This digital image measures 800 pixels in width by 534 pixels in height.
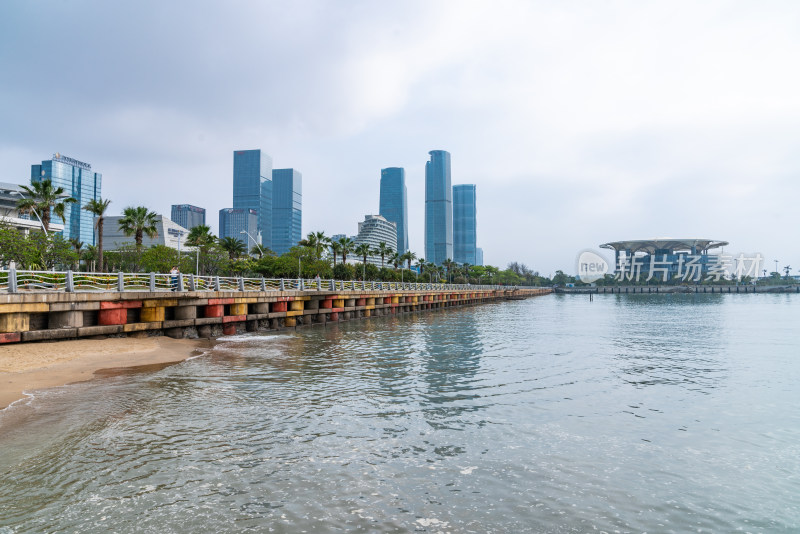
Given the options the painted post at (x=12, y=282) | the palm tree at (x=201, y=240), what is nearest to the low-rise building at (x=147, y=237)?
the palm tree at (x=201, y=240)

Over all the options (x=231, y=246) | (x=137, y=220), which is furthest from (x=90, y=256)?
(x=137, y=220)

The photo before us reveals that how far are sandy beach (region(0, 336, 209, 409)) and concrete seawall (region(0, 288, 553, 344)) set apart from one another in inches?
24.0

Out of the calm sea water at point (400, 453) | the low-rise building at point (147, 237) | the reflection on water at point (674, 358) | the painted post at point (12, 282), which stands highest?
the low-rise building at point (147, 237)

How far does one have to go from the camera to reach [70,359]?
16.3 metres

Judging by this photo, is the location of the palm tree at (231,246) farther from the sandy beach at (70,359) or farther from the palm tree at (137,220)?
the sandy beach at (70,359)

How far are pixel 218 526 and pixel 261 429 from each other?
3908mm

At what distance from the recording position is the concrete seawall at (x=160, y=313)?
56.9 feet

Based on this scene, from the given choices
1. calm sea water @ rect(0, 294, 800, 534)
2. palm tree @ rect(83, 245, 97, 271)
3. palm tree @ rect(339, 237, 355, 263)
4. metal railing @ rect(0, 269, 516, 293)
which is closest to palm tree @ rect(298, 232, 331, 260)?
palm tree @ rect(339, 237, 355, 263)

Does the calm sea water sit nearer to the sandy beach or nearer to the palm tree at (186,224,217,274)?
the sandy beach

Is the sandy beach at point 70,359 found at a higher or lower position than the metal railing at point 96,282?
lower

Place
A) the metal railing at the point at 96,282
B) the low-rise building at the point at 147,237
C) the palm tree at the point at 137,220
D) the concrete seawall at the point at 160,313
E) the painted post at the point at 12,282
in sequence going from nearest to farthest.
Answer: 1. the painted post at the point at 12,282
2. the concrete seawall at the point at 160,313
3. the metal railing at the point at 96,282
4. the palm tree at the point at 137,220
5. the low-rise building at the point at 147,237

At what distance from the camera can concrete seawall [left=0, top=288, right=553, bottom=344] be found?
17328mm

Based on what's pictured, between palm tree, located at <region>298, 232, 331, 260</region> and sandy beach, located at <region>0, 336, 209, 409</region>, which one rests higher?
palm tree, located at <region>298, 232, 331, 260</region>

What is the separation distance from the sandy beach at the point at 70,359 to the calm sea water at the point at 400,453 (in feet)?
3.35
